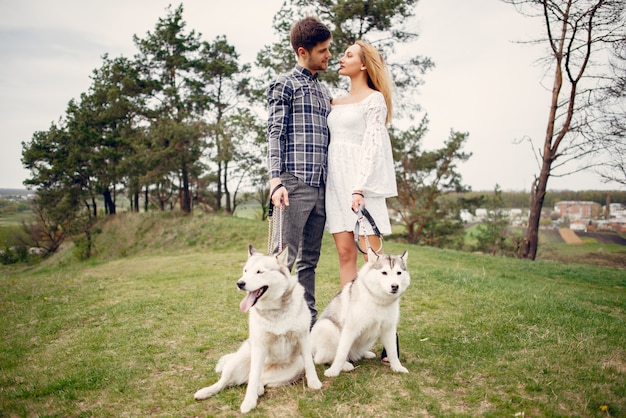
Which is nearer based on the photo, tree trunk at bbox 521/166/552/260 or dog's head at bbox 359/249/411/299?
dog's head at bbox 359/249/411/299

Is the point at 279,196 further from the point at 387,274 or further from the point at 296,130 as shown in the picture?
the point at 387,274

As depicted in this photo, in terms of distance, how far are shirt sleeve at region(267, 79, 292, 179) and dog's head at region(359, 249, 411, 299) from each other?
3.74 feet

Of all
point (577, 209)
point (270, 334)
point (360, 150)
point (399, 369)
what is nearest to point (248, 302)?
point (270, 334)

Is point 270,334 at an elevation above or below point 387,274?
below

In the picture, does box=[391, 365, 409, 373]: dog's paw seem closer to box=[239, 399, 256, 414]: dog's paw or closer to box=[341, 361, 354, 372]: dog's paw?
box=[341, 361, 354, 372]: dog's paw

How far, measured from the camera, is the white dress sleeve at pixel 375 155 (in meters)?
3.40

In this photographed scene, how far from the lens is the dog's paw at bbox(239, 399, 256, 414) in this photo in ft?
8.98

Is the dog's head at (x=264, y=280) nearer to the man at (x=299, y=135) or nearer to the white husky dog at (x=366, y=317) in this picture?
the man at (x=299, y=135)

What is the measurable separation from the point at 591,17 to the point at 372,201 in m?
13.2

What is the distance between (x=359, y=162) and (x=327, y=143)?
0.37 meters

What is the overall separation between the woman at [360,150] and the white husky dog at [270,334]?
87 centimetres

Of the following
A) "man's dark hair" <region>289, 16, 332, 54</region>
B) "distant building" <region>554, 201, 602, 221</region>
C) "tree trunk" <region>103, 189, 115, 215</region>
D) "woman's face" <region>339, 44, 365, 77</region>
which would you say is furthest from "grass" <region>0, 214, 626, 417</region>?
"tree trunk" <region>103, 189, 115, 215</region>

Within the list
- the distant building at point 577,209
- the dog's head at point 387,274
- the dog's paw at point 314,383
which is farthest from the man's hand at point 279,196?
the distant building at point 577,209

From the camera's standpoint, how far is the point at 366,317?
10.2 ft
